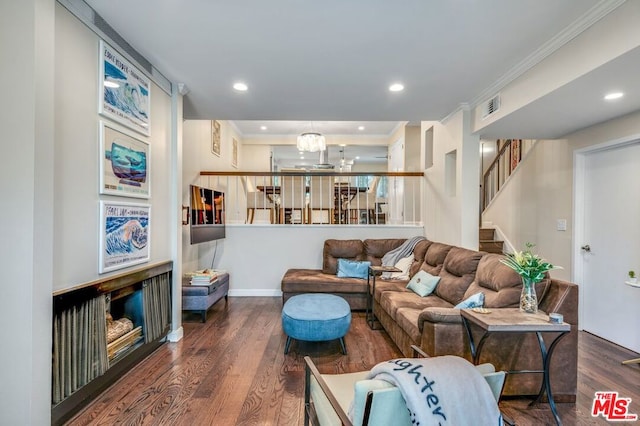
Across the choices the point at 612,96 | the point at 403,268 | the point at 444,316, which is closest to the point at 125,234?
the point at 444,316

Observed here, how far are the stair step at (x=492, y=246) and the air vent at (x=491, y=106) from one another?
2367 millimetres

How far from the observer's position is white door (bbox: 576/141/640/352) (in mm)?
3168

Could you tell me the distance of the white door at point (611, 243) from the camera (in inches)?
125

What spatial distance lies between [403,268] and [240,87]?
319 cm

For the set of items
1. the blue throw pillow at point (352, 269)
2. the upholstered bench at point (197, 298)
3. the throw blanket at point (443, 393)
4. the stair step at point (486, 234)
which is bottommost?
the upholstered bench at point (197, 298)

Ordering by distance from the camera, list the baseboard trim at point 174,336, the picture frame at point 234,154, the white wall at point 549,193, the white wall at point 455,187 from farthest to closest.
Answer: the picture frame at point 234,154
the white wall at point 455,187
the white wall at point 549,193
the baseboard trim at point 174,336

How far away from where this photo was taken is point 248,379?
8.43 ft

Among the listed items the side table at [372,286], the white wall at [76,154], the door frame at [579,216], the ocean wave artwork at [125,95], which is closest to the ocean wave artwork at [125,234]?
the white wall at [76,154]

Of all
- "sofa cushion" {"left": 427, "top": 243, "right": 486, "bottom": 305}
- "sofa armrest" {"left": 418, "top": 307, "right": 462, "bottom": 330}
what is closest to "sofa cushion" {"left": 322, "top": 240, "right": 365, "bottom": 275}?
"sofa cushion" {"left": 427, "top": 243, "right": 486, "bottom": 305}

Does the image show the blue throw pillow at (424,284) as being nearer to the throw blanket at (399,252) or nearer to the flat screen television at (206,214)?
the throw blanket at (399,252)

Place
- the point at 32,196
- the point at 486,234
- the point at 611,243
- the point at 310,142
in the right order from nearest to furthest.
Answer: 1. the point at 32,196
2. the point at 611,243
3. the point at 486,234
4. the point at 310,142

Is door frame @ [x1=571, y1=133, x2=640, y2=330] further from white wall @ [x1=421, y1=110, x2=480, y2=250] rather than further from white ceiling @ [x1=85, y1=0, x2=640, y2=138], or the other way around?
white wall @ [x1=421, y1=110, x2=480, y2=250]

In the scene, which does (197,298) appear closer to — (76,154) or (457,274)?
(76,154)

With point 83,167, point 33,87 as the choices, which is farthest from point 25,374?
point 33,87
